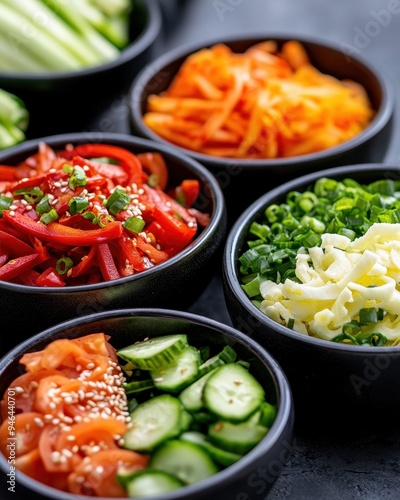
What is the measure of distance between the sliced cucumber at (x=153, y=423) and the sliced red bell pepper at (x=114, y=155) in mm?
1099

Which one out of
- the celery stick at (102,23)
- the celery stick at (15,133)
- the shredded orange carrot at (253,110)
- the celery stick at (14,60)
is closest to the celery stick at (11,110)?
the celery stick at (15,133)

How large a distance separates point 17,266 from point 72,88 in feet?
4.56

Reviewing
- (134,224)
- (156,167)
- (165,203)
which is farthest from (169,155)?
(134,224)

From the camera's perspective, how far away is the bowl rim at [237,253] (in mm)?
2363

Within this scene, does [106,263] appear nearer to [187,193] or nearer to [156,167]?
[187,193]

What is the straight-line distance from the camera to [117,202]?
2844 mm

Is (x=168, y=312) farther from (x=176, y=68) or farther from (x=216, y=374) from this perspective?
(x=176, y=68)

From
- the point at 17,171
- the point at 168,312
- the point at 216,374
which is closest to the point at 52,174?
the point at 17,171

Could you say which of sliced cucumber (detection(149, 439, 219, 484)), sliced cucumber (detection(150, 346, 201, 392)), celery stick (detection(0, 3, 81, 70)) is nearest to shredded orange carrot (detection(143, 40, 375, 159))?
celery stick (detection(0, 3, 81, 70))

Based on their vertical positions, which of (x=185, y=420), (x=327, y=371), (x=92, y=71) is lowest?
(x=327, y=371)

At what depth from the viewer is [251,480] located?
2045 millimetres

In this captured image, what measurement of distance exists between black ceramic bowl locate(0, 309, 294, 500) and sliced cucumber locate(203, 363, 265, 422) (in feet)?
0.19

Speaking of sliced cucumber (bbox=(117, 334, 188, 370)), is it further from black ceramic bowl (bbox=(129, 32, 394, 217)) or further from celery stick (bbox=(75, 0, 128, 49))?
celery stick (bbox=(75, 0, 128, 49))

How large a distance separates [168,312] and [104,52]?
84.8 inches
